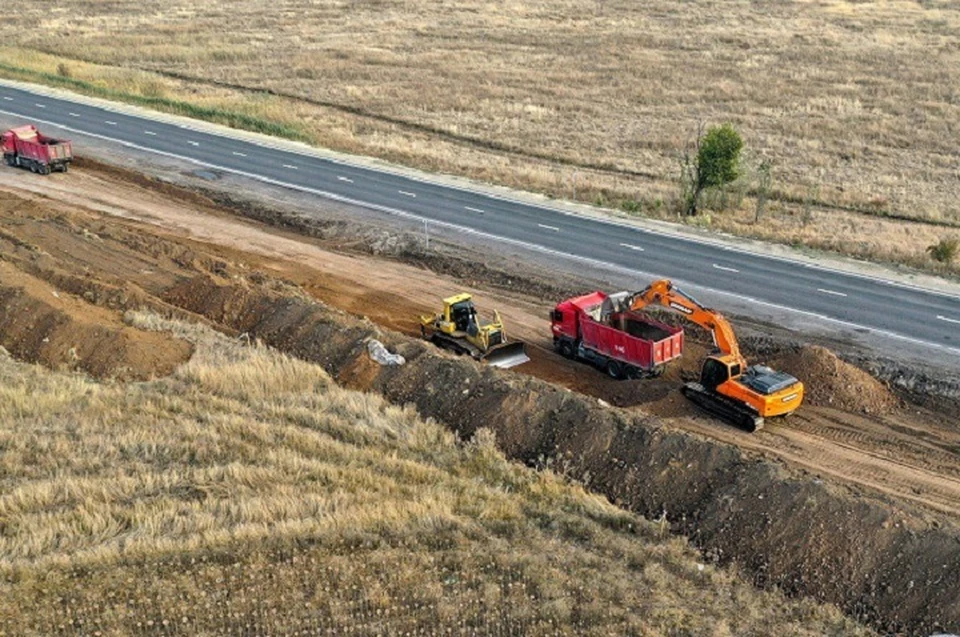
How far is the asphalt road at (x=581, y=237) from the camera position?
3350 centimetres

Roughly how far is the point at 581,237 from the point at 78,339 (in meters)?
20.1

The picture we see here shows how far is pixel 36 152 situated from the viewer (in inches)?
1848

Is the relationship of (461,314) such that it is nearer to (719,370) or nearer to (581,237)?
(719,370)

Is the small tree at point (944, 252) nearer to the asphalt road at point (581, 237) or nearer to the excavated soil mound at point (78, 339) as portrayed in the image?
the asphalt road at point (581, 237)

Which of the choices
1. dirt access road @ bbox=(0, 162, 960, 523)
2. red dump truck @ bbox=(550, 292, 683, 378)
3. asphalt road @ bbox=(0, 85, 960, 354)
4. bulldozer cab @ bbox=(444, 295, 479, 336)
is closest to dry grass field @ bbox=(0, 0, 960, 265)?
asphalt road @ bbox=(0, 85, 960, 354)

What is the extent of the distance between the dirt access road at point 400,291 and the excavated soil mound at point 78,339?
0.61 m

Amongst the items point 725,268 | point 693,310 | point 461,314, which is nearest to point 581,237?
point 725,268

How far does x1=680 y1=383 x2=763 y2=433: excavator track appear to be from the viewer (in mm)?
25984

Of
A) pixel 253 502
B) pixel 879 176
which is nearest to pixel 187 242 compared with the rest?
pixel 253 502

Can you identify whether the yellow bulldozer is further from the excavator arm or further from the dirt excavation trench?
the excavator arm

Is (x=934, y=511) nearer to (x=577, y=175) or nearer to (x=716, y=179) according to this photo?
(x=716, y=179)

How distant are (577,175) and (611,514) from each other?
31.9 metres

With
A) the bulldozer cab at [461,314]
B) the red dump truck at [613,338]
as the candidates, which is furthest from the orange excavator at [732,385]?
the bulldozer cab at [461,314]

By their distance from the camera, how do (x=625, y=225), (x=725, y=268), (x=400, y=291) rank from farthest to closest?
(x=625, y=225) < (x=725, y=268) < (x=400, y=291)
